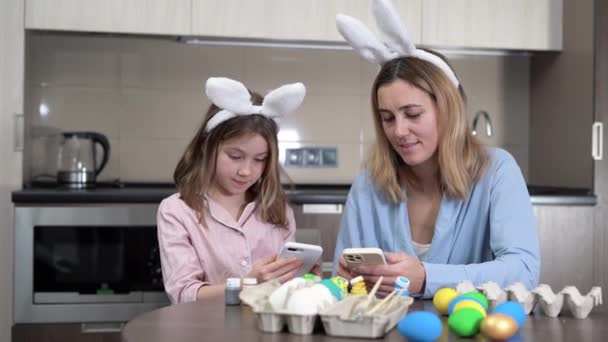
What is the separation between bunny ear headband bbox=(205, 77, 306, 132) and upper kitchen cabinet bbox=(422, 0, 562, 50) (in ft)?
4.40

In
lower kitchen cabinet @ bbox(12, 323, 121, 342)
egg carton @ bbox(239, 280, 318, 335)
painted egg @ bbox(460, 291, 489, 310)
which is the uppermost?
painted egg @ bbox(460, 291, 489, 310)

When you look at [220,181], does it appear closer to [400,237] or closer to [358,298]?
[400,237]

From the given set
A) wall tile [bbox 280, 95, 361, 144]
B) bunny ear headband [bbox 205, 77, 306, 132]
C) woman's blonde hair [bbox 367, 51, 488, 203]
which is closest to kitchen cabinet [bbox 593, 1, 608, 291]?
wall tile [bbox 280, 95, 361, 144]

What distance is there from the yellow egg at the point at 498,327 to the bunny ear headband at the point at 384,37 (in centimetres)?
76

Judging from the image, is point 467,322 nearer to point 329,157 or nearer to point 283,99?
point 283,99

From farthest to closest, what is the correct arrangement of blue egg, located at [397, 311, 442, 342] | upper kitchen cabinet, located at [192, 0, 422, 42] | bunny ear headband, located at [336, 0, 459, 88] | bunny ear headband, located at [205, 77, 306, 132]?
upper kitchen cabinet, located at [192, 0, 422, 42] → bunny ear headband, located at [205, 77, 306, 132] → bunny ear headband, located at [336, 0, 459, 88] → blue egg, located at [397, 311, 442, 342]

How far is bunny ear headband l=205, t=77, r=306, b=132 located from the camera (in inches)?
73.3

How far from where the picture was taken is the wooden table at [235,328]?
108 cm

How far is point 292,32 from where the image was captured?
10.0 ft

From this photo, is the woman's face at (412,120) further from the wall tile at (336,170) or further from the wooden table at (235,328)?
the wall tile at (336,170)

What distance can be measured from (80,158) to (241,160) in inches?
48.9

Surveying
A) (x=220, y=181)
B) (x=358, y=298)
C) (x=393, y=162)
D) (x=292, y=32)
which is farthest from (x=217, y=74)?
(x=358, y=298)

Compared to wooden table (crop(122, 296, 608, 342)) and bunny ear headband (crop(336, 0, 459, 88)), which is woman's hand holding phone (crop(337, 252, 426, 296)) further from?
bunny ear headband (crop(336, 0, 459, 88))

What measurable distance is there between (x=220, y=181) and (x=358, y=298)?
0.92 metres
